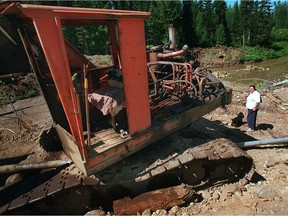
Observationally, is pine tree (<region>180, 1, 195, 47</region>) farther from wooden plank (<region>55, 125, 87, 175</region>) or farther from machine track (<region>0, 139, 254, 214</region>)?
wooden plank (<region>55, 125, 87, 175</region>)

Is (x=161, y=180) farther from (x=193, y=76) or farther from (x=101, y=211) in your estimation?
(x=193, y=76)

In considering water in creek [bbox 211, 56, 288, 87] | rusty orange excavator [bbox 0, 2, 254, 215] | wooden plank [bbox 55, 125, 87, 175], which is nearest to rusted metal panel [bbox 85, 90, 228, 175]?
rusty orange excavator [bbox 0, 2, 254, 215]

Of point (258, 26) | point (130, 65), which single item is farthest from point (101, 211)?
point (258, 26)

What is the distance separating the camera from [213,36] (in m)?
42.2

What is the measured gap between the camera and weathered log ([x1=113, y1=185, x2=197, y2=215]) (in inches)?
153

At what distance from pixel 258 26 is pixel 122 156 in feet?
158

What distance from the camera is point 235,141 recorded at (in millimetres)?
6621

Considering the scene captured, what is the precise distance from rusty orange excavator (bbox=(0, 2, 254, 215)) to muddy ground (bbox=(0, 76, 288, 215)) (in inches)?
15.3

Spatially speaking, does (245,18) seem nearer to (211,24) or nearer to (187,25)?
(211,24)

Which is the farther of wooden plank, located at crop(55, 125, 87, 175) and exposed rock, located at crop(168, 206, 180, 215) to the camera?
exposed rock, located at crop(168, 206, 180, 215)

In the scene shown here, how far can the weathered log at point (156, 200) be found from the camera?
3.88m

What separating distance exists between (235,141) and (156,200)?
3569 millimetres

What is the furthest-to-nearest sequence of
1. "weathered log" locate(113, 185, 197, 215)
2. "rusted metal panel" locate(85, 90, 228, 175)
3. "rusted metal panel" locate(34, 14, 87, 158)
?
"weathered log" locate(113, 185, 197, 215), "rusted metal panel" locate(85, 90, 228, 175), "rusted metal panel" locate(34, 14, 87, 158)

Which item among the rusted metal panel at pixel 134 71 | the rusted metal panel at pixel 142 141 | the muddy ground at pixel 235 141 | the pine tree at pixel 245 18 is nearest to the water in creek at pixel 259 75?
the muddy ground at pixel 235 141
